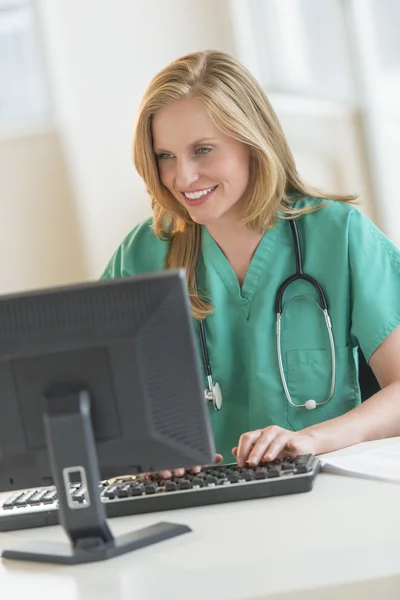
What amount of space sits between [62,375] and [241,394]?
0.69m

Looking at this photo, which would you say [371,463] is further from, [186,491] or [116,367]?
[116,367]

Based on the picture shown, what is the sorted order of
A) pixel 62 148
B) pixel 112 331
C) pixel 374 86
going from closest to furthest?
pixel 112 331
pixel 374 86
pixel 62 148

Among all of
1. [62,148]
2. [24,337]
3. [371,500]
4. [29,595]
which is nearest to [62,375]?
[24,337]

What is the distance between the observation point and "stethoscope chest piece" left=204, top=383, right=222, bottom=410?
173 cm

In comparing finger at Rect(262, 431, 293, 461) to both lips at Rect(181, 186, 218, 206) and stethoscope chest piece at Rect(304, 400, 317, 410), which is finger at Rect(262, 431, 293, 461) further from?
lips at Rect(181, 186, 218, 206)

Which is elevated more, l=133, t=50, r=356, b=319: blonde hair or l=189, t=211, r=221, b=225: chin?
l=133, t=50, r=356, b=319: blonde hair

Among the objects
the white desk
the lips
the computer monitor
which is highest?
the lips

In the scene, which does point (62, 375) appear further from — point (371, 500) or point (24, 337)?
point (371, 500)

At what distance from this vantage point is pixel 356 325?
5.59ft

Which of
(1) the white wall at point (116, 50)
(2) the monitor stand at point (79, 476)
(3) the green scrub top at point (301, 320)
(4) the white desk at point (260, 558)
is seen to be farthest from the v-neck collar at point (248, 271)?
(1) the white wall at point (116, 50)

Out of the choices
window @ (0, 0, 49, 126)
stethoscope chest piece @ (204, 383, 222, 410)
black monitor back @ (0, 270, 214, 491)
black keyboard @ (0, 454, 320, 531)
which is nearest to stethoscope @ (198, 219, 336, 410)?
stethoscope chest piece @ (204, 383, 222, 410)

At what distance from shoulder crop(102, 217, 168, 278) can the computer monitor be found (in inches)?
30.2

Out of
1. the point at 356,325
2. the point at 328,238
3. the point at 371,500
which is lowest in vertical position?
the point at 371,500

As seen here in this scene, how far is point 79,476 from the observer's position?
1.15 metres
